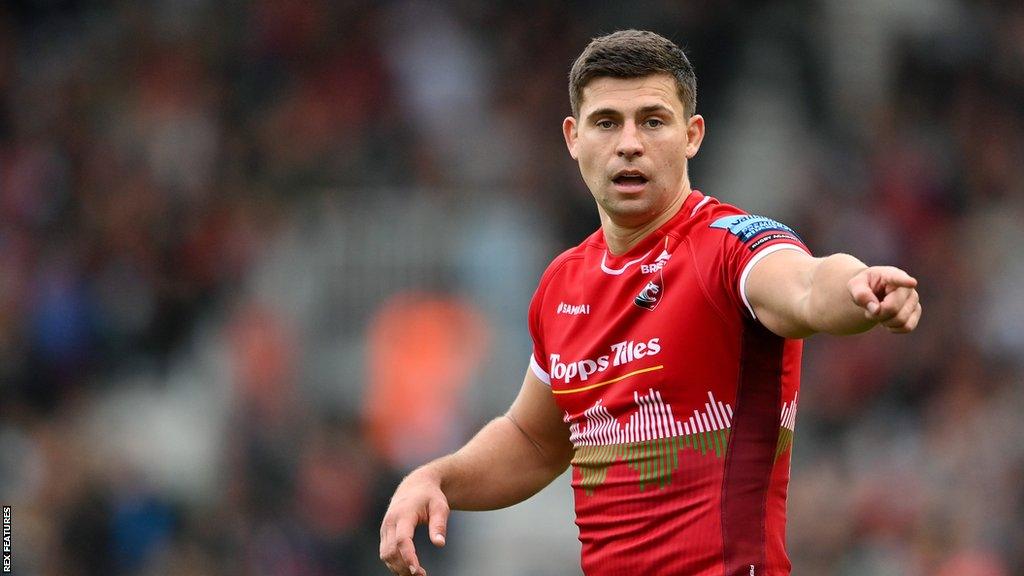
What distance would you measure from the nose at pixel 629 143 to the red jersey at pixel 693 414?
0.25m

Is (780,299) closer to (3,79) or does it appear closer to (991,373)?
(991,373)

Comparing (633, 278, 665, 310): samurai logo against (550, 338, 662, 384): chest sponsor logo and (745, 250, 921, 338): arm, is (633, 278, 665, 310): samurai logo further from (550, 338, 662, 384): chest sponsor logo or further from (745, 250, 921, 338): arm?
(745, 250, 921, 338): arm

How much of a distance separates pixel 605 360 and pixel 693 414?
15.3 inches

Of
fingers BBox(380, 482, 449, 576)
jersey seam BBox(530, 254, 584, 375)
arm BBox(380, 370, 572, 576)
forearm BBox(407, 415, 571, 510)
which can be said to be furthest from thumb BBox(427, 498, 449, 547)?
jersey seam BBox(530, 254, 584, 375)

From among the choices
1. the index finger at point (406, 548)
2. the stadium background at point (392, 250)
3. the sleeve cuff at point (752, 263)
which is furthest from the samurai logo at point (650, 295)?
the stadium background at point (392, 250)

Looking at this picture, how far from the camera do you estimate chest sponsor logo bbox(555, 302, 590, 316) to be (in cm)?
507

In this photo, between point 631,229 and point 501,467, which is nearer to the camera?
point 631,229

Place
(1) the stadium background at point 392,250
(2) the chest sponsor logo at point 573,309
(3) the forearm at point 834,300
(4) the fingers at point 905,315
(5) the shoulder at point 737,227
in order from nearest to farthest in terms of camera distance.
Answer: (4) the fingers at point 905,315 → (3) the forearm at point 834,300 → (5) the shoulder at point 737,227 → (2) the chest sponsor logo at point 573,309 → (1) the stadium background at point 392,250

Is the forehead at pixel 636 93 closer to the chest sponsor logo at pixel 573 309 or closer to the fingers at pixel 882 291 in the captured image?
the chest sponsor logo at pixel 573 309

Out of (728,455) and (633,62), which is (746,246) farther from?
(633,62)

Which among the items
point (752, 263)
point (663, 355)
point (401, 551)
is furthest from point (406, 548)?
point (752, 263)

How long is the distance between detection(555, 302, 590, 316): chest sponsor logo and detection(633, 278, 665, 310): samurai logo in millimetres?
286

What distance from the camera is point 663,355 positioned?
4641mm

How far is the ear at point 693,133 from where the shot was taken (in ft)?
16.7
